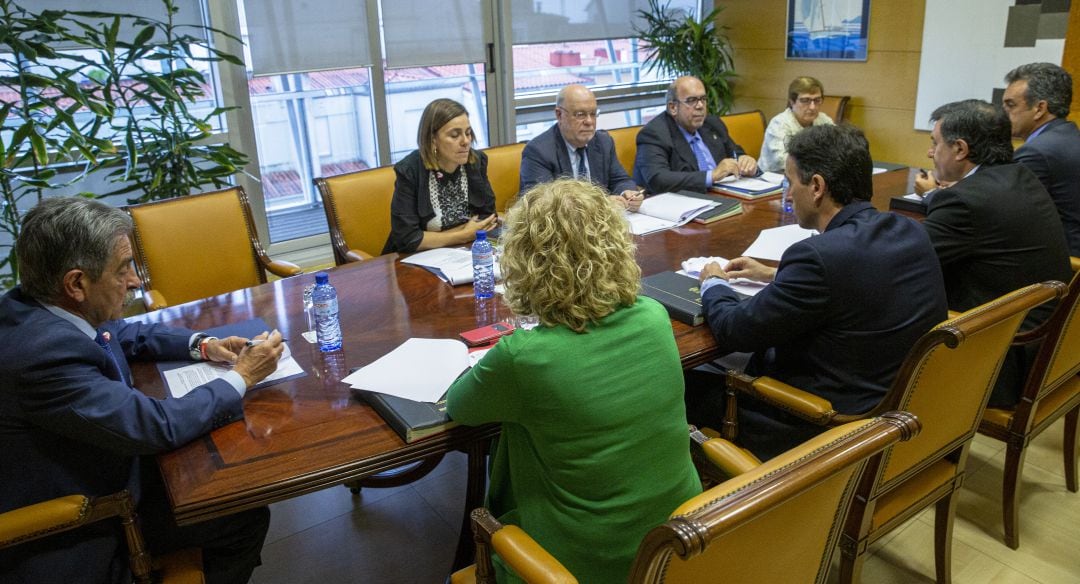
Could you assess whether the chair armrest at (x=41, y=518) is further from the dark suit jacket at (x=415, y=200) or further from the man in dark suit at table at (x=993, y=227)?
the man in dark suit at table at (x=993, y=227)

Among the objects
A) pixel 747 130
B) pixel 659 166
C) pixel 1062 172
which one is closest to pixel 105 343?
pixel 659 166

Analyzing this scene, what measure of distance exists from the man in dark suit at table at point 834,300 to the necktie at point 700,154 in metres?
2.05

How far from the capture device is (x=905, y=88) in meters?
5.33

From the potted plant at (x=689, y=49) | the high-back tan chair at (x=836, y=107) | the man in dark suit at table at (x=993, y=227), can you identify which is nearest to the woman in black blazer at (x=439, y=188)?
the man in dark suit at table at (x=993, y=227)

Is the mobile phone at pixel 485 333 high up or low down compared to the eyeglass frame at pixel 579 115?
down

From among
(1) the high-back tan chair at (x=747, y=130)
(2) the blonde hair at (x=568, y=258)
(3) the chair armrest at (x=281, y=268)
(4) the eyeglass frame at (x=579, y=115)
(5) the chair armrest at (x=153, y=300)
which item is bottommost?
(5) the chair armrest at (x=153, y=300)

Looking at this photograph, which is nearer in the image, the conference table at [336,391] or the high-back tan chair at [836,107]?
the conference table at [336,391]

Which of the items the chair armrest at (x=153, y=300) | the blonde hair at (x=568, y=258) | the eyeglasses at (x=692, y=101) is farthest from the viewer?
the eyeglasses at (x=692, y=101)

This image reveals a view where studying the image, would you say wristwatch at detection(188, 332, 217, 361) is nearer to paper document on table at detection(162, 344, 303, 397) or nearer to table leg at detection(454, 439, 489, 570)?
paper document on table at detection(162, 344, 303, 397)

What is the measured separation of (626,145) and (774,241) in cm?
157

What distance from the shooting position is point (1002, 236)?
7.67ft

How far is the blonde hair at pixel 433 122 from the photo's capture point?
3.04 m

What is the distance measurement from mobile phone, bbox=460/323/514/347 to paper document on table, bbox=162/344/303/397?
0.41m

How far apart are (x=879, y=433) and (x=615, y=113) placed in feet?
17.6
